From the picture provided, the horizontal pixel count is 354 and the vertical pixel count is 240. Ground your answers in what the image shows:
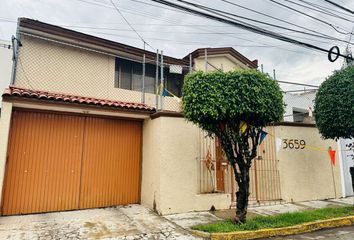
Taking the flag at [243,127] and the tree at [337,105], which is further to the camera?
the tree at [337,105]

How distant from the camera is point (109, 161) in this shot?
6.52 metres

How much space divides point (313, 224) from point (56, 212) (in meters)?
6.05

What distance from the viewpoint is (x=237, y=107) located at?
197 inches

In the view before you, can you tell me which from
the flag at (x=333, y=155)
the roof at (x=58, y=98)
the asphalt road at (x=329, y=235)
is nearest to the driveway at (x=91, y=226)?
the asphalt road at (x=329, y=235)

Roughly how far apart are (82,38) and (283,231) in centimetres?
874

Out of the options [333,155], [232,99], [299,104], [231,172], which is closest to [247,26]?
[232,99]

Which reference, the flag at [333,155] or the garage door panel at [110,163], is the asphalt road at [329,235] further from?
→ the garage door panel at [110,163]

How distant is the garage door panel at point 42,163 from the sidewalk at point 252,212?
2.73 metres

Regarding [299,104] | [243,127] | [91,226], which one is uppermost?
[299,104]

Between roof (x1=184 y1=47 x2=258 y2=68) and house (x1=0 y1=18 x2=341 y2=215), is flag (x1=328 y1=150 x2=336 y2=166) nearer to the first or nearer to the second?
house (x1=0 y1=18 x2=341 y2=215)

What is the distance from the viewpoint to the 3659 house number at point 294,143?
8.03 m

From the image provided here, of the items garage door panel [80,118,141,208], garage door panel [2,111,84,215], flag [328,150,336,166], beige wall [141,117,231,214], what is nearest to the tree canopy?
beige wall [141,117,231,214]

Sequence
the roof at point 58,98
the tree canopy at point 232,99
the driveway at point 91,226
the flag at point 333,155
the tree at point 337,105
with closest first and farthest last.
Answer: the driveway at point 91,226, the tree canopy at point 232,99, the roof at point 58,98, the tree at point 337,105, the flag at point 333,155

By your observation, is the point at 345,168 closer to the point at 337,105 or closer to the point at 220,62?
the point at 337,105
